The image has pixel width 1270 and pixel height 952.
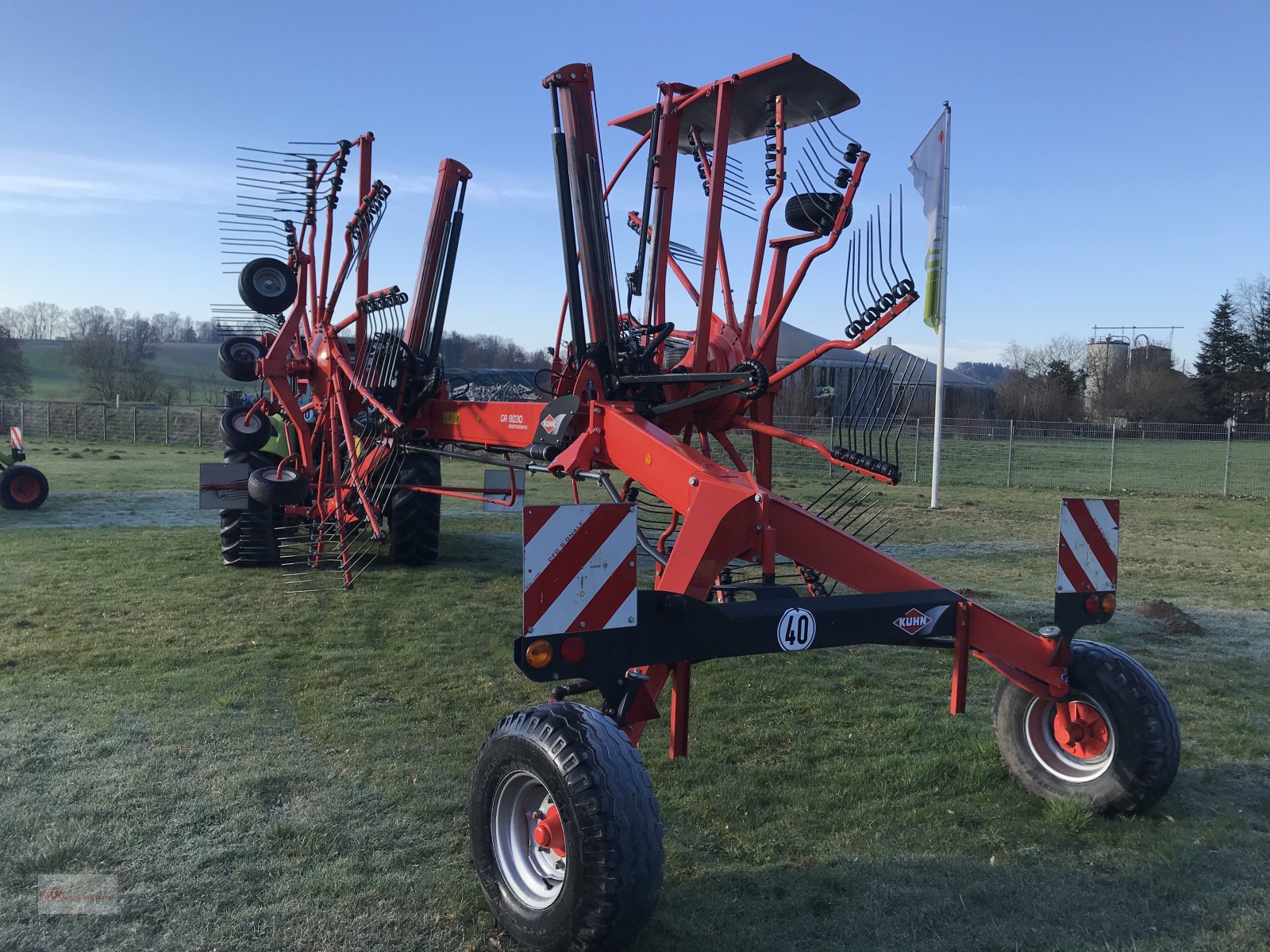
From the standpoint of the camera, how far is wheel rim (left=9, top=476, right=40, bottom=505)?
1269 cm

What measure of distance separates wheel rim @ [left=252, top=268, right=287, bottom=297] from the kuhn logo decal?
663cm

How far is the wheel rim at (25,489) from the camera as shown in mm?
12688

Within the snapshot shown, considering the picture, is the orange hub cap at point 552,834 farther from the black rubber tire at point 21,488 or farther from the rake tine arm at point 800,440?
the black rubber tire at point 21,488

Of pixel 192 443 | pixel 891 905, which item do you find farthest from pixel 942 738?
pixel 192 443

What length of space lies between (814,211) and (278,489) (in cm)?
516

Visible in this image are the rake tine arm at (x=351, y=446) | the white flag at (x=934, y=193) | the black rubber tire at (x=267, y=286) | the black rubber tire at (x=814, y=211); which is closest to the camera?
the black rubber tire at (x=814, y=211)

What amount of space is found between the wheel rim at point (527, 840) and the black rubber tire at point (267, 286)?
638 cm

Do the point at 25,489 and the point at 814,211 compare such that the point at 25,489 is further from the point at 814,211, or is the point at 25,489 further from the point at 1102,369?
the point at 1102,369

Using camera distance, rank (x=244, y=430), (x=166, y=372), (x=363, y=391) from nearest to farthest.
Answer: (x=363, y=391), (x=244, y=430), (x=166, y=372)

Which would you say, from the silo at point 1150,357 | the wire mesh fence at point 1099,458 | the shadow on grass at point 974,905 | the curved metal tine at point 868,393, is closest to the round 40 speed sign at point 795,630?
the shadow on grass at point 974,905

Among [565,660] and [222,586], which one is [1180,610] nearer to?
[565,660]

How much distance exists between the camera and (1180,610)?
25.5ft

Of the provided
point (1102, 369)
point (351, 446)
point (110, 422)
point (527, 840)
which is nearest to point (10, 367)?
point (110, 422)

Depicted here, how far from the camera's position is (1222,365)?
49750mm
